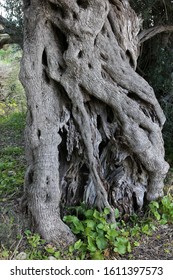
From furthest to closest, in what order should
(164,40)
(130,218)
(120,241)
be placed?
(164,40) < (130,218) < (120,241)

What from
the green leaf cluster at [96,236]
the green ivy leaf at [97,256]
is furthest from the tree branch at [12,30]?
the green ivy leaf at [97,256]

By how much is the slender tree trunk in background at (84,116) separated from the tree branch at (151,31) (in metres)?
0.64

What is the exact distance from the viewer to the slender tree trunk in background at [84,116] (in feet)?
12.3

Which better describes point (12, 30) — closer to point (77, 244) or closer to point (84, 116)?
point (84, 116)

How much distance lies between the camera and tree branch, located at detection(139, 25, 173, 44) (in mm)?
4887

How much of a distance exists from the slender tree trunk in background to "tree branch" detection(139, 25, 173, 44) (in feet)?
2.11

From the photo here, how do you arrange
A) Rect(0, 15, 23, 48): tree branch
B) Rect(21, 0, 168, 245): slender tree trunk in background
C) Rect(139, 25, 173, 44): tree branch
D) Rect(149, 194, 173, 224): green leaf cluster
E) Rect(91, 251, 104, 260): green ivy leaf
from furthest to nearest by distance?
Rect(0, 15, 23, 48): tree branch < Rect(139, 25, 173, 44): tree branch < Rect(149, 194, 173, 224): green leaf cluster < Rect(21, 0, 168, 245): slender tree trunk in background < Rect(91, 251, 104, 260): green ivy leaf

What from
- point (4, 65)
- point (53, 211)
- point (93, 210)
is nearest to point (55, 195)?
point (53, 211)

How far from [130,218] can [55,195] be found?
0.96 m

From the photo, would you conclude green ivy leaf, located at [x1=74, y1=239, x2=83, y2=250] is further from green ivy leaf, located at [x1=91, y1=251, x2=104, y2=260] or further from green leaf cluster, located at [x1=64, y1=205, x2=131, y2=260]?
green ivy leaf, located at [x1=91, y1=251, x2=104, y2=260]

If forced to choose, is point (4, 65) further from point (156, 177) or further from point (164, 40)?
point (156, 177)

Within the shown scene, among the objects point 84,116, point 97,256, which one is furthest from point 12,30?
point 97,256

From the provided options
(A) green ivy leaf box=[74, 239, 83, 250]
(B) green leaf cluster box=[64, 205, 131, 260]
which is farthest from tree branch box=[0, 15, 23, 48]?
(A) green ivy leaf box=[74, 239, 83, 250]

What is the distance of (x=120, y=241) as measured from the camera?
3.63 metres
